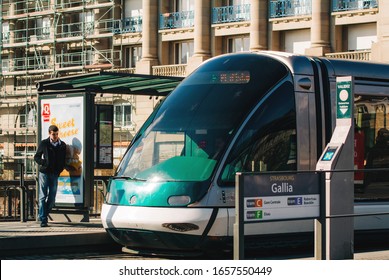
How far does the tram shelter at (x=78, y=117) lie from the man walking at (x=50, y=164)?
26.6 inches

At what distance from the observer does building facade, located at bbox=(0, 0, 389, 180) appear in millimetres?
59125

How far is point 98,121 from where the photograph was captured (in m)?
21.8

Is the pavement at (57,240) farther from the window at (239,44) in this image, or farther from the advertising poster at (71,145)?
the window at (239,44)

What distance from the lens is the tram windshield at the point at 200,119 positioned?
1570 centimetres

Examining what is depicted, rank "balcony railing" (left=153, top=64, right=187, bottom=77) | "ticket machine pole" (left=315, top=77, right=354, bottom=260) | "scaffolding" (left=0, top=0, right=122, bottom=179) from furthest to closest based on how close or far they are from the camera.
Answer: "scaffolding" (left=0, top=0, right=122, bottom=179)
"balcony railing" (left=153, top=64, right=187, bottom=77)
"ticket machine pole" (left=315, top=77, right=354, bottom=260)

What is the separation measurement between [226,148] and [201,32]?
5061 centimetres

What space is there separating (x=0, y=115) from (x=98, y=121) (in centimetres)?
5679

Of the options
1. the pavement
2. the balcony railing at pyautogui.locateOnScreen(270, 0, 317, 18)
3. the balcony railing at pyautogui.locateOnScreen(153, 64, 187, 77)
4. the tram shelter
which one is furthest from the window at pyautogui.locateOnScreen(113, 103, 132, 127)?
the pavement

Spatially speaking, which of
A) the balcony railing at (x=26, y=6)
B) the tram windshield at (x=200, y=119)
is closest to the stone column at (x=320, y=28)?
the balcony railing at (x=26, y=6)

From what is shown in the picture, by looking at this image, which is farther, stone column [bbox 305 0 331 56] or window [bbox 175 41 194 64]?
window [bbox 175 41 194 64]

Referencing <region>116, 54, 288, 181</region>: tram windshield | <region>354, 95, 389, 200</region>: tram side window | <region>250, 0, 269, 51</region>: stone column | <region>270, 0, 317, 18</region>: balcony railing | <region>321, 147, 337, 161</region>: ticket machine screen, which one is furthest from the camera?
<region>250, 0, 269, 51</region>: stone column

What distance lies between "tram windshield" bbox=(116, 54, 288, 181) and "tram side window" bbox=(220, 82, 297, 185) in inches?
6.3

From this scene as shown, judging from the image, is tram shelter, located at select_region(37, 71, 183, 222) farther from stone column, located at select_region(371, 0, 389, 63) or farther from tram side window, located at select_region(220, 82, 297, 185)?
stone column, located at select_region(371, 0, 389, 63)
